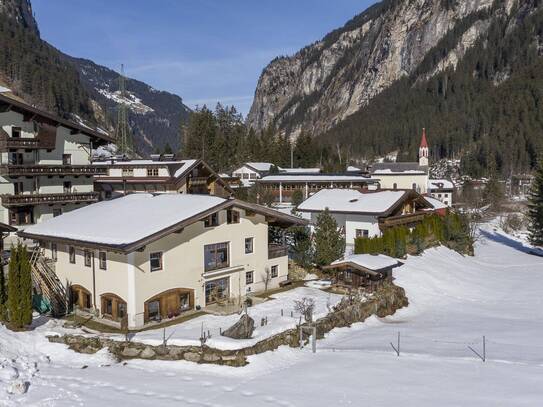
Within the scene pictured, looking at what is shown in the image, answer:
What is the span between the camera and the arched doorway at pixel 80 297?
2622 centimetres

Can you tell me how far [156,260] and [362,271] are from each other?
13226mm

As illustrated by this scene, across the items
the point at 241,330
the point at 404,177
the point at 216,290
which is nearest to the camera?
the point at 241,330

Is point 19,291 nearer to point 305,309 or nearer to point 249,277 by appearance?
point 249,277

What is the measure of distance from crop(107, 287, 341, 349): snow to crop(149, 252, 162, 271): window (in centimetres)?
309

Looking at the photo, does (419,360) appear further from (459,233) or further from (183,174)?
(183,174)

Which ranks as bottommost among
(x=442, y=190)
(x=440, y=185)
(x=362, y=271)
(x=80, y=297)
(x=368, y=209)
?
(x=80, y=297)

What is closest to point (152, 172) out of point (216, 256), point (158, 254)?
point (216, 256)

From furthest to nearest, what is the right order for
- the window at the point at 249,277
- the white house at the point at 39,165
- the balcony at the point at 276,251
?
1. the white house at the point at 39,165
2. the balcony at the point at 276,251
3. the window at the point at 249,277

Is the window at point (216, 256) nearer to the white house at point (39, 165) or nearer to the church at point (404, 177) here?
the white house at point (39, 165)

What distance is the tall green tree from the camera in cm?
2133

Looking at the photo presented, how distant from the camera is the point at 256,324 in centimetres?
2317

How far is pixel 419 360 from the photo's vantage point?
19141 mm

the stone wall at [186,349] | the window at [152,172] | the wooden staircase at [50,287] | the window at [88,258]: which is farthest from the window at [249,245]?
the window at [152,172]

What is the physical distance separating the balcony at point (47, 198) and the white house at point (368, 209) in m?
19.4
